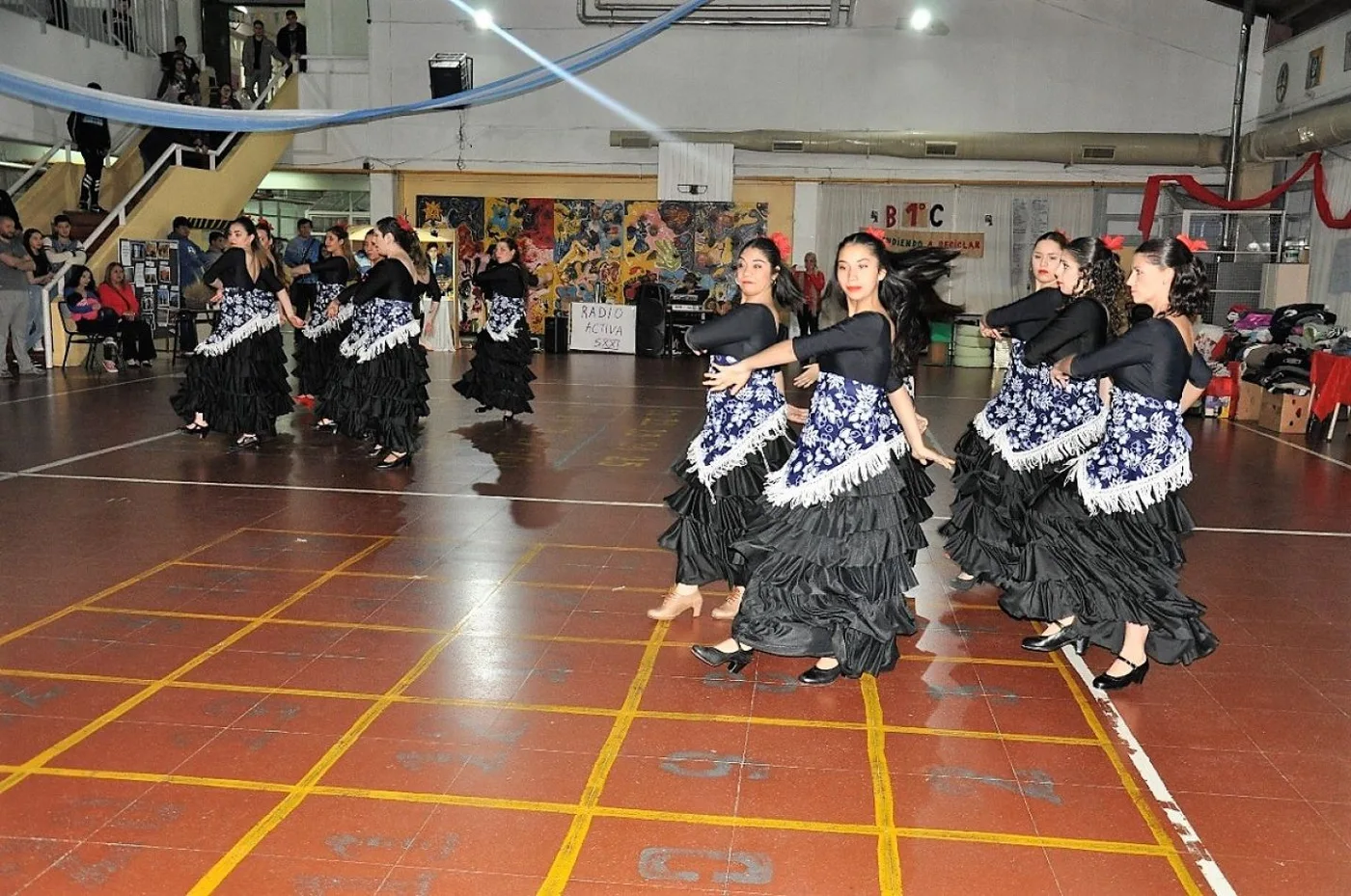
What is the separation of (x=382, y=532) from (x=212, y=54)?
16945 millimetres

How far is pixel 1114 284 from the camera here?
4.32 m

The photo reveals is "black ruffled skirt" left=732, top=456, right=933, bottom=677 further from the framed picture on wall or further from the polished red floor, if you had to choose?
the framed picture on wall

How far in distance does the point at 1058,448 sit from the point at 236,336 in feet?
18.3

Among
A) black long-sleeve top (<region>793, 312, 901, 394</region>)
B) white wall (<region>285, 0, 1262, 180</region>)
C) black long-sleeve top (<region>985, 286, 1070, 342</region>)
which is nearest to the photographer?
black long-sleeve top (<region>793, 312, 901, 394</region>)

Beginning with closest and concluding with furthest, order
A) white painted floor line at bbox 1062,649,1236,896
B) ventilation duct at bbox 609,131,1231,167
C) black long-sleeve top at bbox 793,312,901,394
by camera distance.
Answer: white painted floor line at bbox 1062,649,1236,896
black long-sleeve top at bbox 793,312,901,394
ventilation duct at bbox 609,131,1231,167

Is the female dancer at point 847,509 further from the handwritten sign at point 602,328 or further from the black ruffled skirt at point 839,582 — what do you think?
the handwritten sign at point 602,328

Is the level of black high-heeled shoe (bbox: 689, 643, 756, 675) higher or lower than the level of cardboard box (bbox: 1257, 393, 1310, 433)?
lower

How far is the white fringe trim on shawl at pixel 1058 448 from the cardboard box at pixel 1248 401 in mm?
7521

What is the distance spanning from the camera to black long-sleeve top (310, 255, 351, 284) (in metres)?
8.51

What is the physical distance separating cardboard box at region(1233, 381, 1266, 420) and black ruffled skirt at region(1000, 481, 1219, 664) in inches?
321

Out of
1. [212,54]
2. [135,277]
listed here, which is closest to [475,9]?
[212,54]

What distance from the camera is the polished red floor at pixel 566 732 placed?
2.61 meters

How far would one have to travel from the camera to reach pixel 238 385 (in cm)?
787

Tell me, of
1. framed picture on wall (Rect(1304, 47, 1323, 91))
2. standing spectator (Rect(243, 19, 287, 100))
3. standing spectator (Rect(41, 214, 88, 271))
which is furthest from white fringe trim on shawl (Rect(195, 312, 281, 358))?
framed picture on wall (Rect(1304, 47, 1323, 91))
